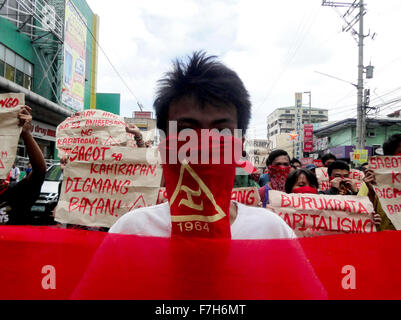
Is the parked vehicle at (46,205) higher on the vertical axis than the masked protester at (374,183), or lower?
lower

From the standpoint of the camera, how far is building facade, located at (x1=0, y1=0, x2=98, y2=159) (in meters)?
16.9

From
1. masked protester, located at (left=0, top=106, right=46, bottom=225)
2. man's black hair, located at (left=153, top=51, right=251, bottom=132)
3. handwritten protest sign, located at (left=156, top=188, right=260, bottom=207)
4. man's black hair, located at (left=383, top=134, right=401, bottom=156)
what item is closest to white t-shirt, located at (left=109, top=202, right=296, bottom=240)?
man's black hair, located at (left=153, top=51, right=251, bottom=132)

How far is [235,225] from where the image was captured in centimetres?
120

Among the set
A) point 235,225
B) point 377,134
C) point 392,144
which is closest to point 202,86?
point 235,225

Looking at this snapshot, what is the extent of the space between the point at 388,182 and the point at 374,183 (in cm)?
12

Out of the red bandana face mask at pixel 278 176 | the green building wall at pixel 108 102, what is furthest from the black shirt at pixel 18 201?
the green building wall at pixel 108 102

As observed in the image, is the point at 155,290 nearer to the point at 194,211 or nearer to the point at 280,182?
the point at 194,211

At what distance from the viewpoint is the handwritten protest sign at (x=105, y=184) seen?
3.46m

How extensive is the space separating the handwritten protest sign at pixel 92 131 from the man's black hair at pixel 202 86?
11.0ft

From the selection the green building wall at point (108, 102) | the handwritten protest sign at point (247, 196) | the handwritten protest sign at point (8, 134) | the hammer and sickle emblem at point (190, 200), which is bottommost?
the handwritten protest sign at point (247, 196)

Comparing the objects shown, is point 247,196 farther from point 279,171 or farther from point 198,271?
point 198,271

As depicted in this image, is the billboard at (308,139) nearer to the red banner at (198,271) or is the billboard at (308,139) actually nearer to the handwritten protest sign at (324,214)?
the handwritten protest sign at (324,214)

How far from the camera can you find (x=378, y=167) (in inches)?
128
